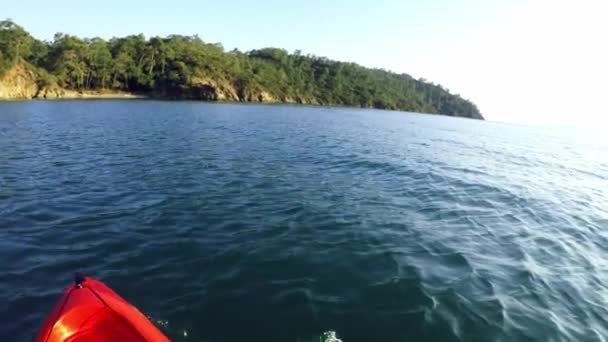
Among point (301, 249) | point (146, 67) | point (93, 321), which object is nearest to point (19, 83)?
point (146, 67)

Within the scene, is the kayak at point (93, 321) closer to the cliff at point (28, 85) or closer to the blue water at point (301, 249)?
the blue water at point (301, 249)

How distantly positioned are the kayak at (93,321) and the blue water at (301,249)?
1012mm

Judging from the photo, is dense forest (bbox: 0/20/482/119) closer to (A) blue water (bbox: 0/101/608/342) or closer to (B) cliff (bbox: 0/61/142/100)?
(B) cliff (bbox: 0/61/142/100)

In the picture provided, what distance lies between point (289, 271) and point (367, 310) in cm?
235

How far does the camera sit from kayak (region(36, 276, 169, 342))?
567cm

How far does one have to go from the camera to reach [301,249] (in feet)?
35.0

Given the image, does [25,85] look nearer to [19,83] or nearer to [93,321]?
[19,83]

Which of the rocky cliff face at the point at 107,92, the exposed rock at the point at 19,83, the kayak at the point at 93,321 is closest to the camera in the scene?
the kayak at the point at 93,321

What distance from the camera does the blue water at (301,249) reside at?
7.45 meters

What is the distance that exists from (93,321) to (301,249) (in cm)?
575

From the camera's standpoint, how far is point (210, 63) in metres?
146

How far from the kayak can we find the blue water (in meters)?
1.01

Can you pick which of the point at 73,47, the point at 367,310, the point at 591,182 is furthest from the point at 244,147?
the point at 73,47

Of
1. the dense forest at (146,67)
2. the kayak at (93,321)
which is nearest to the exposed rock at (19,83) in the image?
the dense forest at (146,67)
